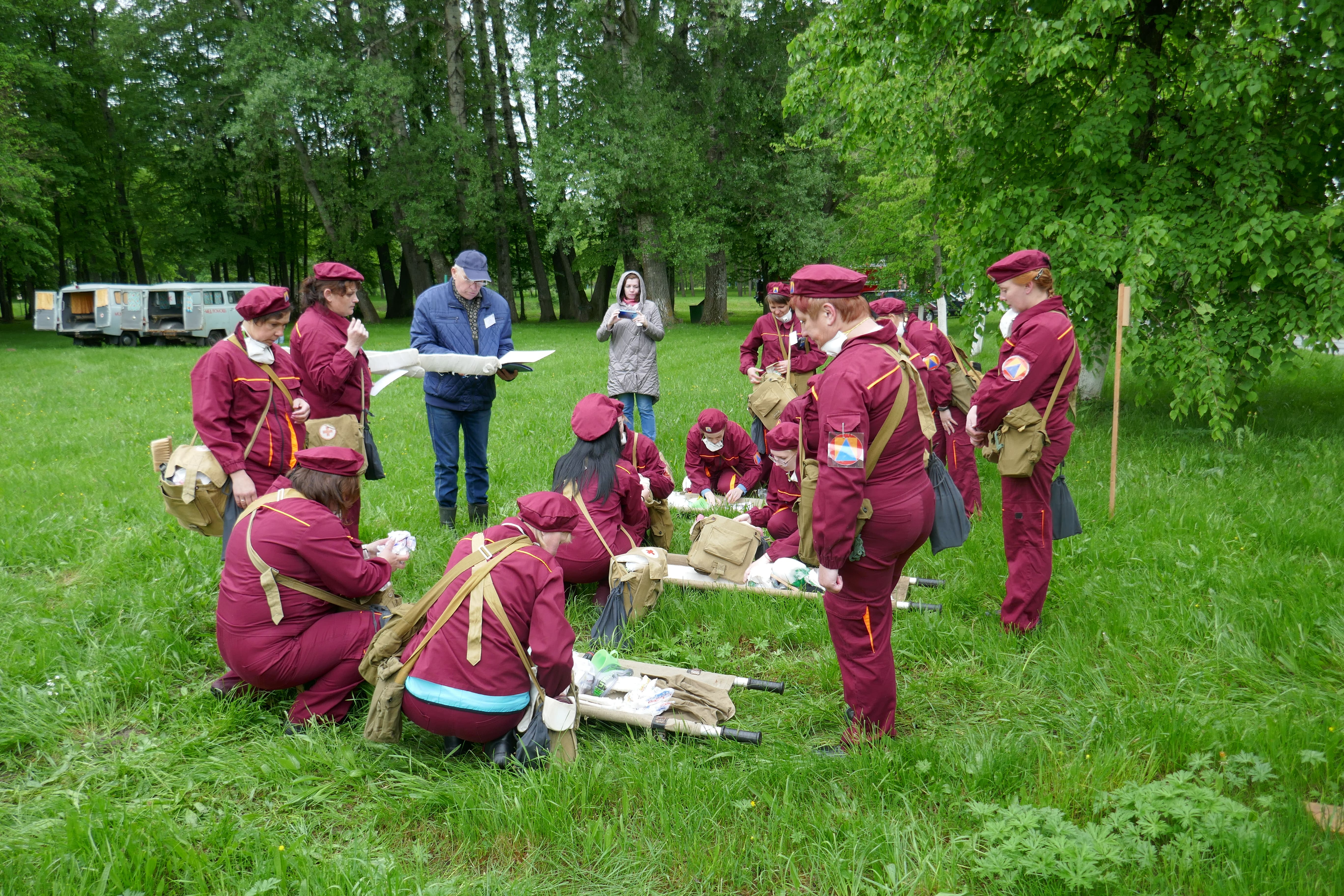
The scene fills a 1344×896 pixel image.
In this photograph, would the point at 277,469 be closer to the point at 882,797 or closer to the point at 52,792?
the point at 52,792

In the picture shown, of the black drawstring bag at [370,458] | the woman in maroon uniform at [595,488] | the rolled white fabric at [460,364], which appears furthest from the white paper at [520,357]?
the black drawstring bag at [370,458]

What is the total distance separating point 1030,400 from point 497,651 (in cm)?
331

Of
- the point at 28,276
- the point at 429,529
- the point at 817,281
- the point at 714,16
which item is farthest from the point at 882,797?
the point at 28,276

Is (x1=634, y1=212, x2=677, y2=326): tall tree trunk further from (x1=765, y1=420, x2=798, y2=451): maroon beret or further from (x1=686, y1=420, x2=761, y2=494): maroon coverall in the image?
Result: (x1=765, y1=420, x2=798, y2=451): maroon beret

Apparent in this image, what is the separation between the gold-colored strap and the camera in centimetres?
357

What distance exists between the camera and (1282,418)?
33.2 feet

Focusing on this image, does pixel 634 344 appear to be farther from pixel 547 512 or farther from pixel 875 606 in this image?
pixel 875 606

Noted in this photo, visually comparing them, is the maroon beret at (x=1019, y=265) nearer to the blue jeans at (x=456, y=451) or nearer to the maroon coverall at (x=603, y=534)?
the maroon coverall at (x=603, y=534)

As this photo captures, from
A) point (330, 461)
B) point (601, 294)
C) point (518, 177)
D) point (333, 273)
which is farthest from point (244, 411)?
point (518, 177)

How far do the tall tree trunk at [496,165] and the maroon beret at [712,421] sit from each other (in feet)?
86.8

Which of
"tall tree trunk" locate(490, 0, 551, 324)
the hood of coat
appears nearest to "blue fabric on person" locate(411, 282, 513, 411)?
the hood of coat

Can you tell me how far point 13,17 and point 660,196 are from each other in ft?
78.1

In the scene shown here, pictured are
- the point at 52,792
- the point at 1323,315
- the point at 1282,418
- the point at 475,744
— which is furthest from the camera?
the point at 1282,418

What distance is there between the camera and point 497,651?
11.9ft
